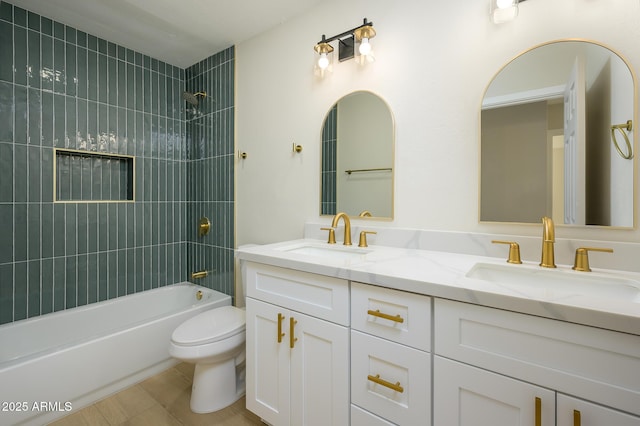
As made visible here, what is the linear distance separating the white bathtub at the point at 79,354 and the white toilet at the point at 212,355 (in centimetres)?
47

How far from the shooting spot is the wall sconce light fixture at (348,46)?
4.92ft

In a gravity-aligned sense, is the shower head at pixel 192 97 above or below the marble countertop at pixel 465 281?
above

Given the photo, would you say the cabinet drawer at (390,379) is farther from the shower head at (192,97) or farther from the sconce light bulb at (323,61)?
the shower head at (192,97)

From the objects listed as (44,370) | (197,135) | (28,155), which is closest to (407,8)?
(197,135)

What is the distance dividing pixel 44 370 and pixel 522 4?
9.46 ft

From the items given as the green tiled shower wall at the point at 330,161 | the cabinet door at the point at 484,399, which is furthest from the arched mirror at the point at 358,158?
the cabinet door at the point at 484,399

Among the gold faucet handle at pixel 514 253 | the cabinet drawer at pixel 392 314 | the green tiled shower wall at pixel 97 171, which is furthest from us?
the green tiled shower wall at pixel 97 171

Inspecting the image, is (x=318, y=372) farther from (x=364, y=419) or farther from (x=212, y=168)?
(x=212, y=168)

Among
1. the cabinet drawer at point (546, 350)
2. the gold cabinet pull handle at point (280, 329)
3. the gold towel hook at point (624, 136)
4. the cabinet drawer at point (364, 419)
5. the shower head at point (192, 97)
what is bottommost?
the cabinet drawer at point (364, 419)

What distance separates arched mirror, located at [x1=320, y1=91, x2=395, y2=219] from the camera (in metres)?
1.53

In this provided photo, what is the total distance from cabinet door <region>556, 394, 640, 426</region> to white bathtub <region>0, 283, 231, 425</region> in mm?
2118

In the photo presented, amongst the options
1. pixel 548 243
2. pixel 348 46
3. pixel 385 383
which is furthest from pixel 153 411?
pixel 348 46

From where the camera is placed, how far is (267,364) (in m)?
1.29

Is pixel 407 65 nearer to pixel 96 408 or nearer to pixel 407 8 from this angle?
pixel 407 8
